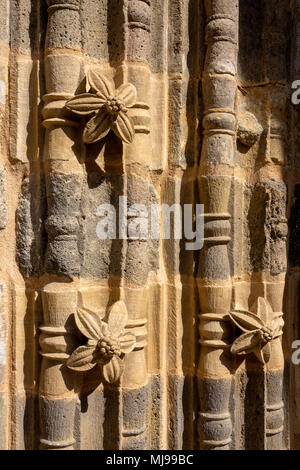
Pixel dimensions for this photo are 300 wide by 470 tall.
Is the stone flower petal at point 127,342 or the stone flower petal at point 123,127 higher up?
the stone flower petal at point 123,127

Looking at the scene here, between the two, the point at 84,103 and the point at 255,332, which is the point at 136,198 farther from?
the point at 255,332

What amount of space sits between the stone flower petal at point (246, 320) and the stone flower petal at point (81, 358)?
2.24 ft

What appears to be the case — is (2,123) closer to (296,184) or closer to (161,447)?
(296,184)

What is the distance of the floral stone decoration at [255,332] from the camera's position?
200cm

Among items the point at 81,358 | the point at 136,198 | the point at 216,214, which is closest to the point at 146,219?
the point at 136,198

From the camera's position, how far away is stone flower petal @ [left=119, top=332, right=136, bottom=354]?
1846 mm

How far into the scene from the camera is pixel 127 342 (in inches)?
73.2

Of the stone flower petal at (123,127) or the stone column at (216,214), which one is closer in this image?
the stone flower petal at (123,127)

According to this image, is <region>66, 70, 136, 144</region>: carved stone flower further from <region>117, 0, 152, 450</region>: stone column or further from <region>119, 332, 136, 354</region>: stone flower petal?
<region>119, 332, 136, 354</region>: stone flower petal

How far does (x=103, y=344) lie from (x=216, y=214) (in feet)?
2.59

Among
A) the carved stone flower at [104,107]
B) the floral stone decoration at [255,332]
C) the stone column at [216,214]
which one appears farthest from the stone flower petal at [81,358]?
the carved stone flower at [104,107]

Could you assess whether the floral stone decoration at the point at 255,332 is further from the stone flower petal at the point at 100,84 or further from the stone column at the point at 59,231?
the stone flower petal at the point at 100,84
